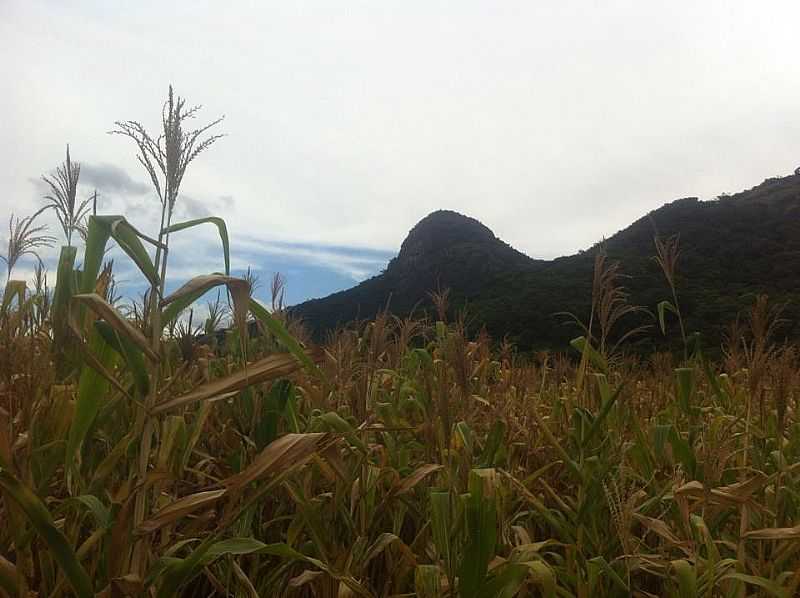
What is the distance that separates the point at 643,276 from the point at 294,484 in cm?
2330

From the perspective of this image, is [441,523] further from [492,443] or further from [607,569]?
[492,443]

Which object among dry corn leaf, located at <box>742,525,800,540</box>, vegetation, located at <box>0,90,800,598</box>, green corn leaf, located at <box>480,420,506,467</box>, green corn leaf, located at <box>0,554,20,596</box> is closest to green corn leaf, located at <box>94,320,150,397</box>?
vegetation, located at <box>0,90,800,598</box>

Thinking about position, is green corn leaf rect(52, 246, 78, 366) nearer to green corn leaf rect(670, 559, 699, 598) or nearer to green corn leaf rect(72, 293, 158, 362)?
green corn leaf rect(72, 293, 158, 362)

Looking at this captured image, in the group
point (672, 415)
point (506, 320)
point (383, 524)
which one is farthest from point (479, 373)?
point (506, 320)

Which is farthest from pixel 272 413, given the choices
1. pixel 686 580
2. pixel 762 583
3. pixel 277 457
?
pixel 762 583

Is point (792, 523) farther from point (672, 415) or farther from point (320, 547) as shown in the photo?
point (320, 547)

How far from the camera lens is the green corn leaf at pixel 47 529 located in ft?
4.11

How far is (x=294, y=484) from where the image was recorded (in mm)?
2299

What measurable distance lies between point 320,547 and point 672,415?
3.01m

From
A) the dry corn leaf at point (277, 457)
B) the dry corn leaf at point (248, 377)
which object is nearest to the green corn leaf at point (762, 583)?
the dry corn leaf at point (277, 457)

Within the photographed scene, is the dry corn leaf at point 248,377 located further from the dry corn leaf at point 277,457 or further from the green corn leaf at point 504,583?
the green corn leaf at point 504,583

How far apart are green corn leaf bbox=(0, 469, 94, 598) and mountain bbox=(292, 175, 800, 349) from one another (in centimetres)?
1200

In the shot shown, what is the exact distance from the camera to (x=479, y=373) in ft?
16.3

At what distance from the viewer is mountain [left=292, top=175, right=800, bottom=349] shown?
23.0 metres
